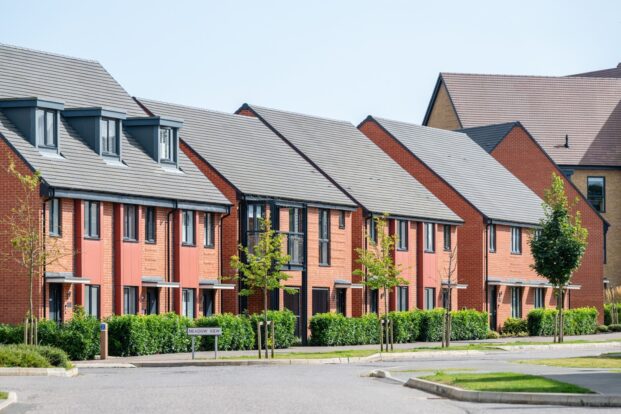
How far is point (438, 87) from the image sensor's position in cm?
9200

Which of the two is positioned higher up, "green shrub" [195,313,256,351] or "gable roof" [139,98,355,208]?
"gable roof" [139,98,355,208]

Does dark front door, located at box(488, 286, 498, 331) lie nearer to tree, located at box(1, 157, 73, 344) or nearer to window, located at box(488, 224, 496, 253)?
window, located at box(488, 224, 496, 253)

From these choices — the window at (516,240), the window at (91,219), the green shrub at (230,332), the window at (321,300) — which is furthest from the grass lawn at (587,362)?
the window at (516,240)

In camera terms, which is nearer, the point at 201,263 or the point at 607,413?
the point at 607,413

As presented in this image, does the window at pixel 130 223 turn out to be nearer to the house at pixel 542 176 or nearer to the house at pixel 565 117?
the house at pixel 542 176

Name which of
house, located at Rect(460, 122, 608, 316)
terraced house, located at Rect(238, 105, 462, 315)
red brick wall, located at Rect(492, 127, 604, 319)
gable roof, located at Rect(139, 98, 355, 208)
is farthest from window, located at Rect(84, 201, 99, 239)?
red brick wall, located at Rect(492, 127, 604, 319)

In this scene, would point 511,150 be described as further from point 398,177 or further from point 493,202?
point 398,177

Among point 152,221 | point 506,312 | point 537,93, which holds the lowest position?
point 506,312

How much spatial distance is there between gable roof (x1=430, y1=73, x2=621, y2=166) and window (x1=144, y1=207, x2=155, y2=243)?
138ft

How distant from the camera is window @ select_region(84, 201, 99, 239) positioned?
151 feet

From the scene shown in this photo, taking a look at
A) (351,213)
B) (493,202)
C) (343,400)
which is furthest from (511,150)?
(343,400)

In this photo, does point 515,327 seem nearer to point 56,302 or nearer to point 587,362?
point 56,302

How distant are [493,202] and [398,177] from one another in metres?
6.21

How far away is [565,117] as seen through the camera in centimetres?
9000
